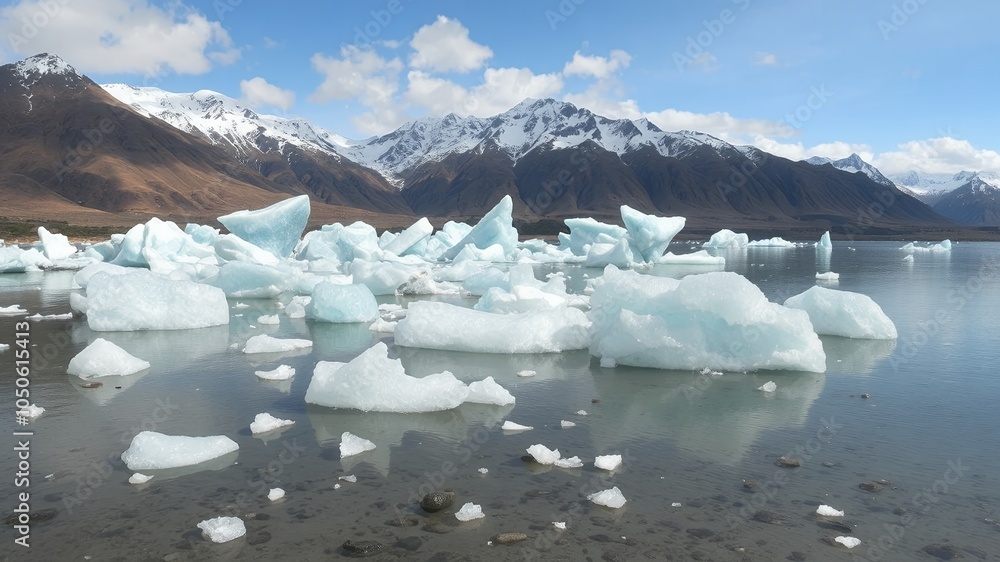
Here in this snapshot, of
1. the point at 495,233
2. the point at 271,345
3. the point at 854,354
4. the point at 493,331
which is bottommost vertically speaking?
the point at 854,354

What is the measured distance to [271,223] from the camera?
73.4ft

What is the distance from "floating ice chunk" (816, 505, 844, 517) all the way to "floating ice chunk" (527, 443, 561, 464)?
62.6 inches

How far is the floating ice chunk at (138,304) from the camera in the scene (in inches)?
375

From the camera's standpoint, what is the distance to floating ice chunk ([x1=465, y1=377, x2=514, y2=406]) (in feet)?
19.2

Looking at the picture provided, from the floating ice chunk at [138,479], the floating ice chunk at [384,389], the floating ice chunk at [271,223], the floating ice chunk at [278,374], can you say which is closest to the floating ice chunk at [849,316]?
the floating ice chunk at [384,389]

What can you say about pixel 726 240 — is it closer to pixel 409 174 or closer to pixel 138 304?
pixel 138 304

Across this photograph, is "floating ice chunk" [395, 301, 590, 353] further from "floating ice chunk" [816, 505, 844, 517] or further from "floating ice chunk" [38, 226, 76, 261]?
"floating ice chunk" [38, 226, 76, 261]

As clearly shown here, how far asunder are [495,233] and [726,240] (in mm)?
24090

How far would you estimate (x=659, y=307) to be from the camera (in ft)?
24.4

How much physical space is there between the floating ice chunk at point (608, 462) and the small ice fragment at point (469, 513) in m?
1.00

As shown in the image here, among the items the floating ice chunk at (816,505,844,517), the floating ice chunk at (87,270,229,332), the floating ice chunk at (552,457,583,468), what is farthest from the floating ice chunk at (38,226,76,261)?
the floating ice chunk at (816,505,844,517)

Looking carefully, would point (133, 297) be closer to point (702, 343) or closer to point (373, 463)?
point (373, 463)

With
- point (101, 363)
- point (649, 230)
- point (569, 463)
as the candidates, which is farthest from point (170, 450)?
point (649, 230)

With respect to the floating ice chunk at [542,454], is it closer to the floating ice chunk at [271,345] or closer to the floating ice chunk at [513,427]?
the floating ice chunk at [513,427]
